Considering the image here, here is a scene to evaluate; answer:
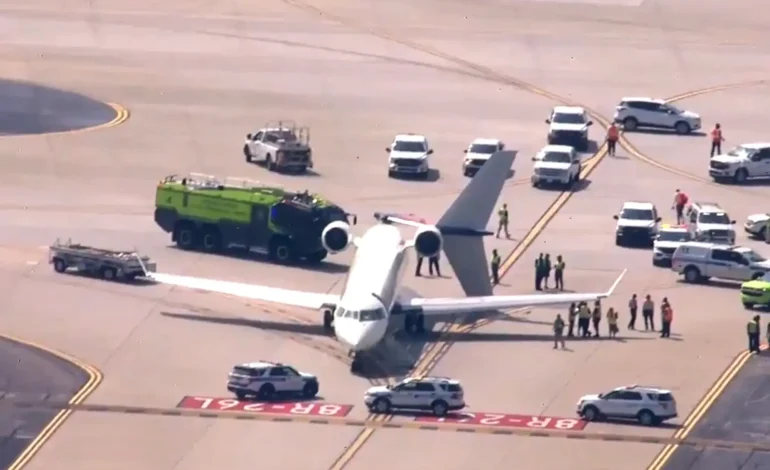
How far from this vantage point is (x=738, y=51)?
169 metres

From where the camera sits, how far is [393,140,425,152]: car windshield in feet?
440

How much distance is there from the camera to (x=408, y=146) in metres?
134

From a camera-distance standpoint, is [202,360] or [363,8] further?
[363,8]

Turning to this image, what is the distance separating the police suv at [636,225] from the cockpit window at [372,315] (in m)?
25.3

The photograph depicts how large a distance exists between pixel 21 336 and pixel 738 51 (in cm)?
8128

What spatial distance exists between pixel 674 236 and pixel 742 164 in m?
18.7

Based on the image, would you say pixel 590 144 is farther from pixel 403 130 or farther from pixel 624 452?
pixel 624 452

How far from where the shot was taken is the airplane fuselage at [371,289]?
96562 millimetres

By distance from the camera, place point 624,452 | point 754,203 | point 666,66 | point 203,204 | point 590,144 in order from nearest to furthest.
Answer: point 624,452 → point 203,204 → point 754,203 → point 590,144 → point 666,66

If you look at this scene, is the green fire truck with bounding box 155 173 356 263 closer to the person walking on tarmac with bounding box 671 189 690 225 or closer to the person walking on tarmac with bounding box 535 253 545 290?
the person walking on tarmac with bounding box 535 253 545 290

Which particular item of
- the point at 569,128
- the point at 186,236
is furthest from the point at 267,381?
the point at 569,128

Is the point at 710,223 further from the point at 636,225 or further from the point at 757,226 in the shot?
the point at 636,225

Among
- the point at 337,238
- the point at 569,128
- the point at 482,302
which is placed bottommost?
the point at 482,302

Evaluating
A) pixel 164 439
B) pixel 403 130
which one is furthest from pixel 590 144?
pixel 164 439
